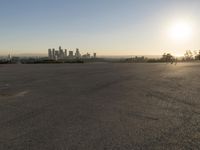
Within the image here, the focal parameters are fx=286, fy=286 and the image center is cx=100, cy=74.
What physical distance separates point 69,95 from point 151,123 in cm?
453

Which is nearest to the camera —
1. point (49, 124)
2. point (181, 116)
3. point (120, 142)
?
point (120, 142)

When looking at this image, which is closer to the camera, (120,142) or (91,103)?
(120,142)

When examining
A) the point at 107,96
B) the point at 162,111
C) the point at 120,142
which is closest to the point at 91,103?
the point at 107,96

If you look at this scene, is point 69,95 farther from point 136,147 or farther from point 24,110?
point 136,147

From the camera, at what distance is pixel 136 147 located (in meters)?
4.61

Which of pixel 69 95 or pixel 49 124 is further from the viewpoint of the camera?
pixel 69 95

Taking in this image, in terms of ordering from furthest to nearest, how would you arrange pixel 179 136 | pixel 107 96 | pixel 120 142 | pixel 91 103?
pixel 107 96 < pixel 91 103 < pixel 179 136 < pixel 120 142

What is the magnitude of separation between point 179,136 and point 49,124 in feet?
8.69

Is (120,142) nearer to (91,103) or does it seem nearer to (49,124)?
(49,124)

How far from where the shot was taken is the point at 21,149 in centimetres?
456

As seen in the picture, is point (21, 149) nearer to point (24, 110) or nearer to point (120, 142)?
point (120, 142)

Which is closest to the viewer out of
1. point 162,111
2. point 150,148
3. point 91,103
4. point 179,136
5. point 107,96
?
point 150,148

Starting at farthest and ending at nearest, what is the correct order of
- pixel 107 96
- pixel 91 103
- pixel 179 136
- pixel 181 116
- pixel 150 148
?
pixel 107 96
pixel 91 103
pixel 181 116
pixel 179 136
pixel 150 148

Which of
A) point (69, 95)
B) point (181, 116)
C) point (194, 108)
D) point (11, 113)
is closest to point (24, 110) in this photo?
point (11, 113)
